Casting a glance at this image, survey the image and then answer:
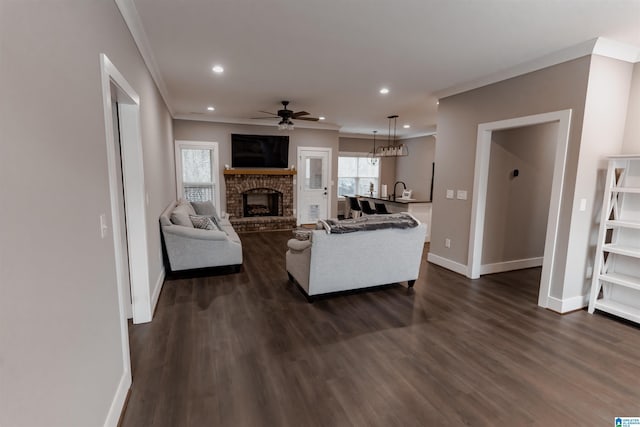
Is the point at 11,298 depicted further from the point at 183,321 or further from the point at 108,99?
the point at 183,321

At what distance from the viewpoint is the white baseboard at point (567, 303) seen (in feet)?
10.8

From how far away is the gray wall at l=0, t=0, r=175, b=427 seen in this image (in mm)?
931

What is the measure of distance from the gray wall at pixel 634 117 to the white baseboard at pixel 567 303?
163 centimetres

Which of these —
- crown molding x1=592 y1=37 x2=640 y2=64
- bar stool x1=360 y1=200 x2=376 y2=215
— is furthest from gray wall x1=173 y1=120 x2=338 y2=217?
crown molding x1=592 y1=37 x2=640 y2=64

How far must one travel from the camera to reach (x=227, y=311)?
323cm

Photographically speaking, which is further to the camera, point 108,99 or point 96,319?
point 108,99

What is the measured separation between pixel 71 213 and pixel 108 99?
862mm

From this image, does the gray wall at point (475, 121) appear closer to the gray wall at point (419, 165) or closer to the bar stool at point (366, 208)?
the bar stool at point (366, 208)

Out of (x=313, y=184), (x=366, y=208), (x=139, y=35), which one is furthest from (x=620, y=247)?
(x=313, y=184)

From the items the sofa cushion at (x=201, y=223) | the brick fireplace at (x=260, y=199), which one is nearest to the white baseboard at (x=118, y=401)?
the sofa cushion at (x=201, y=223)

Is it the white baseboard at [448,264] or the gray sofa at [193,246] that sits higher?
the gray sofa at [193,246]

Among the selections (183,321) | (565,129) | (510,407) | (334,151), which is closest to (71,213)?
(183,321)

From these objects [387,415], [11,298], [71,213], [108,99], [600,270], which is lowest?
[387,415]

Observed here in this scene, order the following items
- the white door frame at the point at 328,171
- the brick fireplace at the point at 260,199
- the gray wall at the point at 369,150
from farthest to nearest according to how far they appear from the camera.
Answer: the gray wall at the point at 369,150 → the white door frame at the point at 328,171 → the brick fireplace at the point at 260,199
